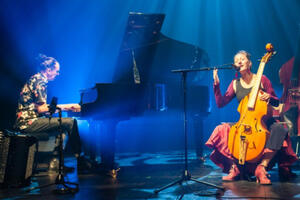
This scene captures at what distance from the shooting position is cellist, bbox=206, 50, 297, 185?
12.6ft

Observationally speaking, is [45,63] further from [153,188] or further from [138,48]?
[153,188]

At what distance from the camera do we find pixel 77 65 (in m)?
7.29

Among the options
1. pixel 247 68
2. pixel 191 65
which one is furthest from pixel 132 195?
pixel 191 65

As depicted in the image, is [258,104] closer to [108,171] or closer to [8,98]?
[108,171]

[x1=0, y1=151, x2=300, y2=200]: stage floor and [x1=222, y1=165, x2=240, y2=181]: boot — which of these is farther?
[x1=222, y1=165, x2=240, y2=181]: boot

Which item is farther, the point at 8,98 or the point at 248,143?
the point at 8,98

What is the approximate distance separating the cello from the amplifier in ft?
7.86

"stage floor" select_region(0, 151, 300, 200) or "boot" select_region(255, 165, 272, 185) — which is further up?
"boot" select_region(255, 165, 272, 185)

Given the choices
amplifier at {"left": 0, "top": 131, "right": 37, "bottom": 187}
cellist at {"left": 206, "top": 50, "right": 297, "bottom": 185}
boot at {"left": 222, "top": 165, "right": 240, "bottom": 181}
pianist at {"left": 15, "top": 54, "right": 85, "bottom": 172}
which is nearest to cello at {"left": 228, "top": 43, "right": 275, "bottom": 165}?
cellist at {"left": 206, "top": 50, "right": 297, "bottom": 185}

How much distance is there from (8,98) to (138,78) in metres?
2.21

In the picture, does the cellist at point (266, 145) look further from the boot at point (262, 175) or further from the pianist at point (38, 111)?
the pianist at point (38, 111)

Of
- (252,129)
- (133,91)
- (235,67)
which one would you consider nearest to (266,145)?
(252,129)

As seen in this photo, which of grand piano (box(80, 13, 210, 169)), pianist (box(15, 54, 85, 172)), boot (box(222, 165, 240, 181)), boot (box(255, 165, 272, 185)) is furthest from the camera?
pianist (box(15, 54, 85, 172))

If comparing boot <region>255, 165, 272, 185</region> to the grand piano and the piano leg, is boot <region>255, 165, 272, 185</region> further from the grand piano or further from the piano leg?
the piano leg
